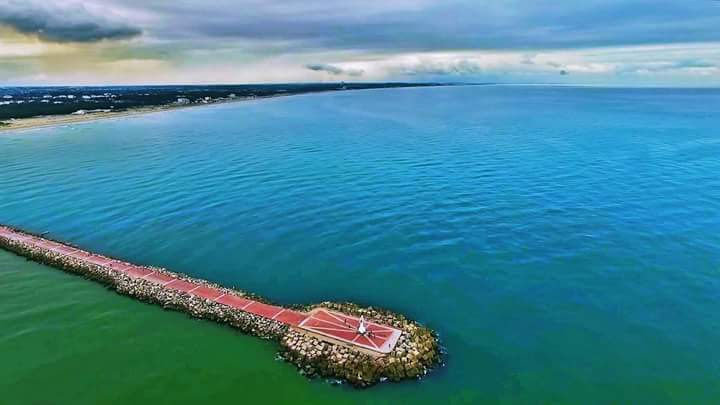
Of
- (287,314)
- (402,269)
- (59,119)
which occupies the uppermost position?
(59,119)

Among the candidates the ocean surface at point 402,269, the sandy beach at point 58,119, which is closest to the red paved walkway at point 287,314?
the ocean surface at point 402,269

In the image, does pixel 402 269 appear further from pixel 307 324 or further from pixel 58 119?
pixel 58 119

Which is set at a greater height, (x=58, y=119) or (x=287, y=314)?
(x=58, y=119)

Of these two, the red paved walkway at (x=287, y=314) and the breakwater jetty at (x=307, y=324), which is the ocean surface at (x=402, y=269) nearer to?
the breakwater jetty at (x=307, y=324)

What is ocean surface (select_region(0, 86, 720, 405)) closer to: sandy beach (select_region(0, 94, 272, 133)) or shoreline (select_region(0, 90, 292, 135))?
shoreline (select_region(0, 90, 292, 135))

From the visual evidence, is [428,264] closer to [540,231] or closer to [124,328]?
[540,231]

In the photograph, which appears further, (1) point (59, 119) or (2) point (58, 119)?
(1) point (59, 119)

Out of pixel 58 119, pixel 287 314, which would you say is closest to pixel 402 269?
pixel 287 314

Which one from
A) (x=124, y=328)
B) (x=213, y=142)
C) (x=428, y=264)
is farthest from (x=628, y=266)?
(x=213, y=142)
